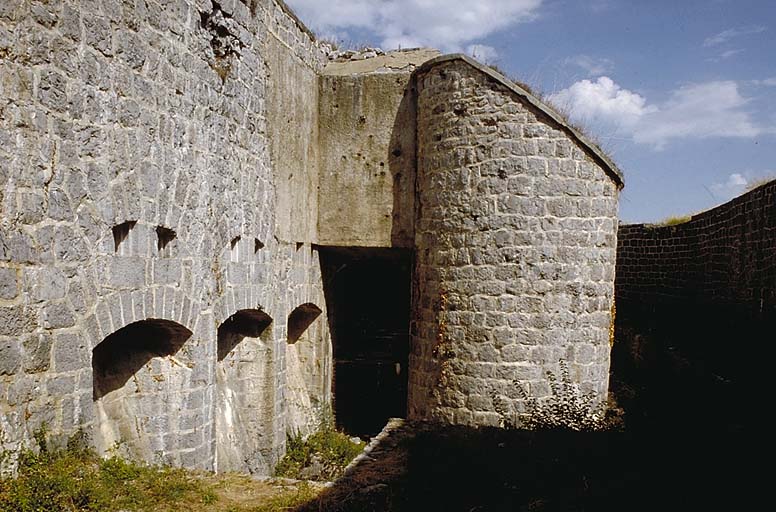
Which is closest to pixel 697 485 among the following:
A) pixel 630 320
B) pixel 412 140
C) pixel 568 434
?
pixel 568 434

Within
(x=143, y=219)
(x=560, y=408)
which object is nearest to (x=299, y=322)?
(x=560, y=408)

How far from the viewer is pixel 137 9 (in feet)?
18.0

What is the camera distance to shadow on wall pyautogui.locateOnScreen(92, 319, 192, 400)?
5.79m

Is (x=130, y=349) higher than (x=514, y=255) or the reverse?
the reverse

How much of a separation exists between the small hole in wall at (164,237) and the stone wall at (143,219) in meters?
0.01

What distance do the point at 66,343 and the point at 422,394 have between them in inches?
188

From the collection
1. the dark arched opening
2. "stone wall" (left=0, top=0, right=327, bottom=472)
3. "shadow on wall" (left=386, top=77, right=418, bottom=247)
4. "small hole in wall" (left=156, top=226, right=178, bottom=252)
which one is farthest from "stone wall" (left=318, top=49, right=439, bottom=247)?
"small hole in wall" (left=156, top=226, right=178, bottom=252)

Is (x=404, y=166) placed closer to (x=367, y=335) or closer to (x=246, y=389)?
(x=367, y=335)

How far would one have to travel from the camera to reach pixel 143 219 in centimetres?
561

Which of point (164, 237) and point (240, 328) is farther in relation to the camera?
point (240, 328)

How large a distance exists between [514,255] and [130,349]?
4295 mm

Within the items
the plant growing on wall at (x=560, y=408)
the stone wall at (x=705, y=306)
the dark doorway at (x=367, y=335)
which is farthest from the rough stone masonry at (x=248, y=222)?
the stone wall at (x=705, y=306)

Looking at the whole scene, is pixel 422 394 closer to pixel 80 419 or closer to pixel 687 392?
pixel 687 392

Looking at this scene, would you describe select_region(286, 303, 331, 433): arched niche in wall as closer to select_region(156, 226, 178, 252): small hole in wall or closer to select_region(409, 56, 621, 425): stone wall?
select_region(409, 56, 621, 425): stone wall
